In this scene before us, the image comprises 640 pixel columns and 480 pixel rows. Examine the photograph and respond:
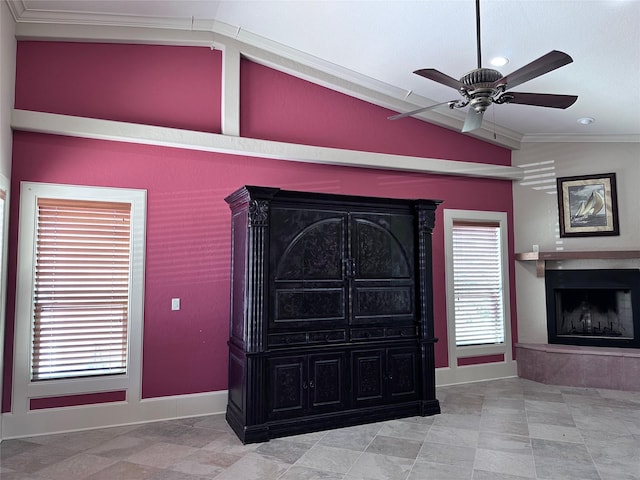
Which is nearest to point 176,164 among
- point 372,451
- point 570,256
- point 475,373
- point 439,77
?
point 439,77

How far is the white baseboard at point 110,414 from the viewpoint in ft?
12.1

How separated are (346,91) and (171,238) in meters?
2.65

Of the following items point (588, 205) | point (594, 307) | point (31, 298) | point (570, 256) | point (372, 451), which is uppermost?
point (588, 205)

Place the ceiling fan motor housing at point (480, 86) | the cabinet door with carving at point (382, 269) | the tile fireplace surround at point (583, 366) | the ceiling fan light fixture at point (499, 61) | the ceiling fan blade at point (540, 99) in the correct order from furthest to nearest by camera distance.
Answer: the tile fireplace surround at point (583, 366)
the cabinet door with carving at point (382, 269)
the ceiling fan light fixture at point (499, 61)
the ceiling fan blade at point (540, 99)
the ceiling fan motor housing at point (480, 86)

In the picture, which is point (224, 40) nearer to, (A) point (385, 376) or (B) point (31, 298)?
(B) point (31, 298)

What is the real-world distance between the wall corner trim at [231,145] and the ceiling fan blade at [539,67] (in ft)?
7.71

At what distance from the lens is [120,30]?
4.12m

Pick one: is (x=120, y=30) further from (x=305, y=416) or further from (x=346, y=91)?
(x=305, y=416)

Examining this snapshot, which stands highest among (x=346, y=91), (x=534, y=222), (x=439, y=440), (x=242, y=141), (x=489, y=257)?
(x=346, y=91)

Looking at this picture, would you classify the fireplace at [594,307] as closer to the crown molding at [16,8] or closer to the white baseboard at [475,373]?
the white baseboard at [475,373]

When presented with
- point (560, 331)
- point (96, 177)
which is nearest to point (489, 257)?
point (560, 331)

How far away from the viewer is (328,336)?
13.4 ft

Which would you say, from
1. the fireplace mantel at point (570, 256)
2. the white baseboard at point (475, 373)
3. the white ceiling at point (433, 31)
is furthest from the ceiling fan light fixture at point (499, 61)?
the white baseboard at point (475, 373)

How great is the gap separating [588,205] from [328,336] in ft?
13.5
